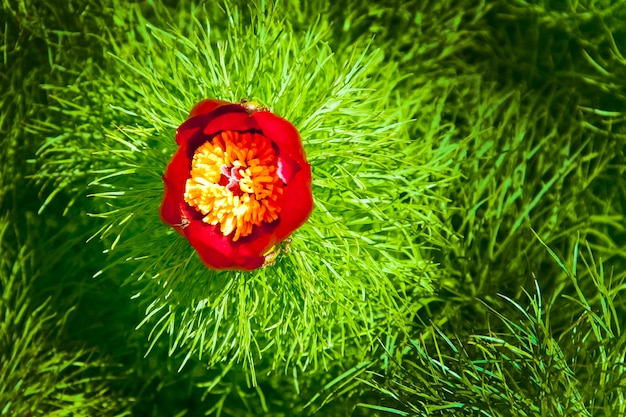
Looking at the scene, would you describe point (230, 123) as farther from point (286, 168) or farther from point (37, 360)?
point (37, 360)

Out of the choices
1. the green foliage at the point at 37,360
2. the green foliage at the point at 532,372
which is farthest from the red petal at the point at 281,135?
the green foliage at the point at 37,360

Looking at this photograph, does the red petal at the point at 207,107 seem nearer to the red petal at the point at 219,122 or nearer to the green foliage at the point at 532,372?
the red petal at the point at 219,122

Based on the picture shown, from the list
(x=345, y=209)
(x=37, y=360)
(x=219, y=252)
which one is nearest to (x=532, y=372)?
(x=345, y=209)

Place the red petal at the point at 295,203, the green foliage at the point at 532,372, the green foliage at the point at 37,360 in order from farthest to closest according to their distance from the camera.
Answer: the green foliage at the point at 37,360
the green foliage at the point at 532,372
the red petal at the point at 295,203

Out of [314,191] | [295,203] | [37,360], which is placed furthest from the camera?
[37,360]

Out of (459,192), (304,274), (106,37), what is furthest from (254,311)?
(106,37)

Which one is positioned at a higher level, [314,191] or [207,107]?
[207,107]
